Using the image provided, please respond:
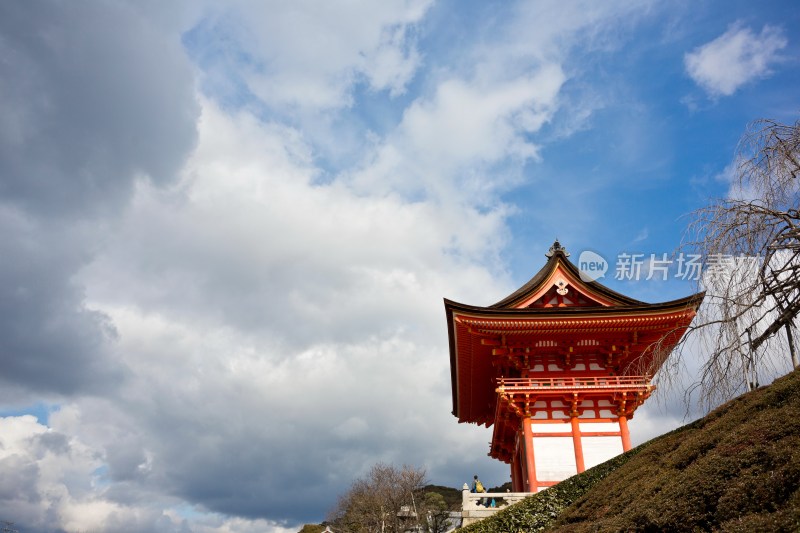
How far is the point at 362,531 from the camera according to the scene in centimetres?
5338

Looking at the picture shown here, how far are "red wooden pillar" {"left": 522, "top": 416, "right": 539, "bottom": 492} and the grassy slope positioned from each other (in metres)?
6.96

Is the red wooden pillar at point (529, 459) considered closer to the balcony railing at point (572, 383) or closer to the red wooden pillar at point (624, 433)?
the balcony railing at point (572, 383)

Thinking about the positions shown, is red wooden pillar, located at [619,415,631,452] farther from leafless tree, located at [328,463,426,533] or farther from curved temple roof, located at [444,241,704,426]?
leafless tree, located at [328,463,426,533]

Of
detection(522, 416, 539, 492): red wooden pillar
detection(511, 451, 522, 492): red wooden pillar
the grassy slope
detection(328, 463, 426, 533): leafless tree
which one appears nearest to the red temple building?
detection(522, 416, 539, 492): red wooden pillar

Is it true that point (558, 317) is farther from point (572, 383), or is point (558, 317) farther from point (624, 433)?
point (624, 433)

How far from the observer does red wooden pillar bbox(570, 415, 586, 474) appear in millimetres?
21016

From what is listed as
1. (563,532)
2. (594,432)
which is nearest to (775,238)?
(563,532)

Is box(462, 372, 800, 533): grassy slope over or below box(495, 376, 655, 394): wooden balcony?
below

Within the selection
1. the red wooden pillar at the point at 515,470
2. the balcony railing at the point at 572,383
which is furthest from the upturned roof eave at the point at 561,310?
the red wooden pillar at the point at 515,470

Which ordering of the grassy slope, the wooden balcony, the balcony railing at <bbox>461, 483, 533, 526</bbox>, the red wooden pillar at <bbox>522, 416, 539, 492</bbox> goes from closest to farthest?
the grassy slope < the balcony railing at <bbox>461, 483, 533, 526</bbox> < the red wooden pillar at <bbox>522, 416, 539, 492</bbox> < the wooden balcony

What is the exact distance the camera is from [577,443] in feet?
70.4

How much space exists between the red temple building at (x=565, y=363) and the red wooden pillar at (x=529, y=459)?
0.12ft

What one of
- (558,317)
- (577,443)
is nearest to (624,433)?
A: (577,443)

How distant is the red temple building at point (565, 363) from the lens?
21562 mm
